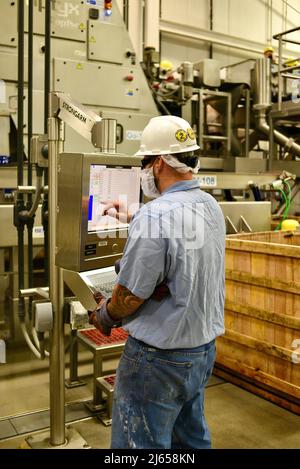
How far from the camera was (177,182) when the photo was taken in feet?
5.33

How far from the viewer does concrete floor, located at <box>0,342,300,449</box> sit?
7.89 ft

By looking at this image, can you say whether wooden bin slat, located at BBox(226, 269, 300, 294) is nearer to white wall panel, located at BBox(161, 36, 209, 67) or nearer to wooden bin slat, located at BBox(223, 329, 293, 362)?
wooden bin slat, located at BBox(223, 329, 293, 362)

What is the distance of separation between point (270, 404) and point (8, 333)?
190 cm

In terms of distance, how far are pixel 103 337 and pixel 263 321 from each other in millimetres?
973

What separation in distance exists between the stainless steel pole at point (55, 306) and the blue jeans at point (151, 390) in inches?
24.4

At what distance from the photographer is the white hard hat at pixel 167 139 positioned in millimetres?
1614

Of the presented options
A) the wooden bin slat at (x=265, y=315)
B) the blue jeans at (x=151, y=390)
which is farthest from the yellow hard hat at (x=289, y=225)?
the blue jeans at (x=151, y=390)

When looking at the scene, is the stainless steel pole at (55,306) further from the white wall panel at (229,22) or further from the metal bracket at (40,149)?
the white wall panel at (229,22)

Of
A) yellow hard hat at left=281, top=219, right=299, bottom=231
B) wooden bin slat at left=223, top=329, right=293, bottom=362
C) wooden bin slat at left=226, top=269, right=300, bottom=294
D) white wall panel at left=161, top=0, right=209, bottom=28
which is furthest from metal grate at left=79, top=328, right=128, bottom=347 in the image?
white wall panel at left=161, top=0, right=209, bottom=28

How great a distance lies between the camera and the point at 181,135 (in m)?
1.63

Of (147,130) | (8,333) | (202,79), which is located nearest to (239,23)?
(202,79)

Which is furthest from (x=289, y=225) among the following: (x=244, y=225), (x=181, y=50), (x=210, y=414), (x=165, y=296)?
(x=181, y=50)

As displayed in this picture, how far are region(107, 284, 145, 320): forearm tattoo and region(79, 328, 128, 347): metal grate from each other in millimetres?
1188

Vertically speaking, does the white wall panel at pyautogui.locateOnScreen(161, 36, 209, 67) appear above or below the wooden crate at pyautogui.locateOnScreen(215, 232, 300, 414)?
above
